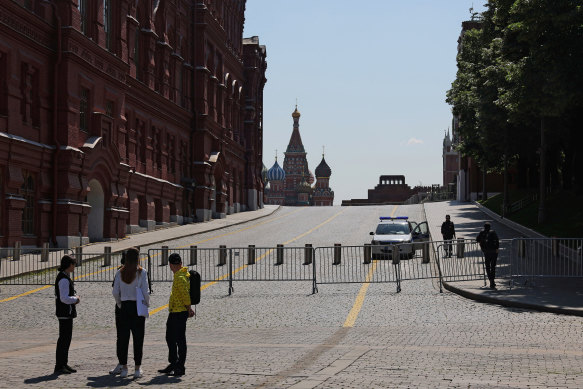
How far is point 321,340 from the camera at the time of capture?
13750mm

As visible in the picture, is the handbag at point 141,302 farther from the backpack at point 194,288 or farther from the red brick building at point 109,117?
the red brick building at point 109,117

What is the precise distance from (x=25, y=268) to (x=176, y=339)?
17544 millimetres

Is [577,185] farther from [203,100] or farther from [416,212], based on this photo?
[203,100]

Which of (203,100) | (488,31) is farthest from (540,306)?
(203,100)

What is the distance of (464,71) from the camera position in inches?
2201

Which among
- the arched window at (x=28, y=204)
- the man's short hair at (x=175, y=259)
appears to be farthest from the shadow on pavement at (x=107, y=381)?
the arched window at (x=28, y=204)

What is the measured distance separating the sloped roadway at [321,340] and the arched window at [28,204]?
1104 cm

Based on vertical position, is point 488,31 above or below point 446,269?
above

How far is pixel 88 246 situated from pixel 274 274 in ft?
47.7

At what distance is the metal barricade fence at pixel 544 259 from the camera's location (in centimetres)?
2147

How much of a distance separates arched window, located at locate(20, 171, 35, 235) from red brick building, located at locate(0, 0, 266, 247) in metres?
0.04

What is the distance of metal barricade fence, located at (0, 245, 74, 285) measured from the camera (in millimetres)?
25000

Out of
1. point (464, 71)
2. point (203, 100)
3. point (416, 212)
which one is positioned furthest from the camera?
point (416, 212)

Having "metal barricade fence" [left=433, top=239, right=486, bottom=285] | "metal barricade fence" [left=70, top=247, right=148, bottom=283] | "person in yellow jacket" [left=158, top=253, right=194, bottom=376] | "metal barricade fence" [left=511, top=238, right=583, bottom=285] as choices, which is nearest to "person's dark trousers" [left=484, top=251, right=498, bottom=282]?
"metal barricade fence" [left=511, top=238, right=583, bottom=285]
